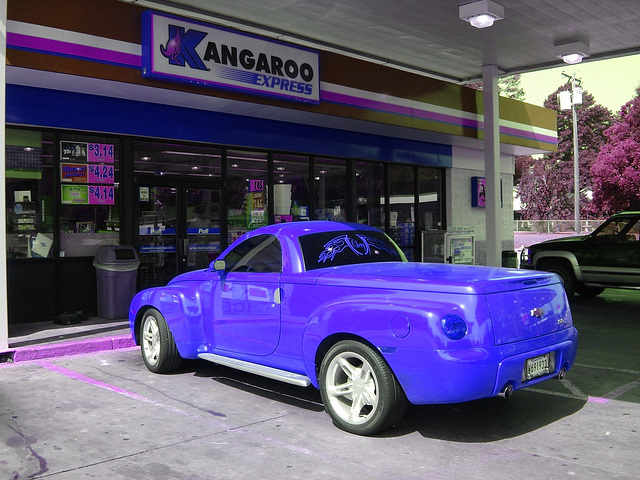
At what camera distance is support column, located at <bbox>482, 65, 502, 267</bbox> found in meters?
14.6

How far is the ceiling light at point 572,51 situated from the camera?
42.7ft

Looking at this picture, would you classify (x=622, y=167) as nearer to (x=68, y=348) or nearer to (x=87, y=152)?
(x=87, y=152)

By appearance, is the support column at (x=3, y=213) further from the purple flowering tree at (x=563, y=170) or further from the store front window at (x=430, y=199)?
the purple flowering tree at (x=563, y=170)

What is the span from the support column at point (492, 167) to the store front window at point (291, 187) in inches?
170

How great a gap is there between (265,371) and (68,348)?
3.77m

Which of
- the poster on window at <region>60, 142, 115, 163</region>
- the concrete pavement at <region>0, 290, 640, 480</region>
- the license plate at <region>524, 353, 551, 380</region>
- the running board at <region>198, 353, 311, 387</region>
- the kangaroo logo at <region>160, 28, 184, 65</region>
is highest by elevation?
the kangaroo logo at <region>160, 28, 184, 65</region>

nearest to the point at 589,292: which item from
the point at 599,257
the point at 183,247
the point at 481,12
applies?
the point at 599,257

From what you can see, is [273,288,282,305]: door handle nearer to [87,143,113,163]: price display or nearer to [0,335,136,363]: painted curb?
[0,335,136,363]: painted curb

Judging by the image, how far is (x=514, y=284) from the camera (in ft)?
15.0

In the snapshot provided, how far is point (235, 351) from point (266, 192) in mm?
7293

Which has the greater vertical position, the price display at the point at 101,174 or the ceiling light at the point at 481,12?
the ceiling light at the point at 481,12

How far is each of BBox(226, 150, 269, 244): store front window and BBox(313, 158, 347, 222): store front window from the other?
1480mm

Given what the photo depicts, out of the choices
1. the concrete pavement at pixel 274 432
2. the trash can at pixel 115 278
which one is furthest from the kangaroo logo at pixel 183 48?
the concrete pavement at pixel 274 432

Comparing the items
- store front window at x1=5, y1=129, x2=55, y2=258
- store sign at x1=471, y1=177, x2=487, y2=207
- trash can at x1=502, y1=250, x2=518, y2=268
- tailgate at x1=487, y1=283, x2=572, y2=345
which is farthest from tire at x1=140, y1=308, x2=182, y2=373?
store sign at x1=471, y1=177, x2=487, y2=207
